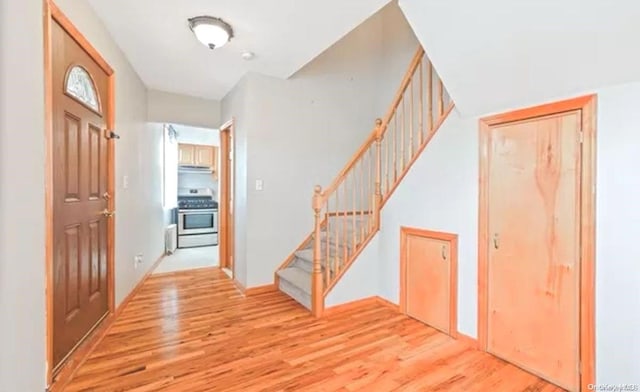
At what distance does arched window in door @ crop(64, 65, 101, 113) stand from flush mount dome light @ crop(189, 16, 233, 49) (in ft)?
2.75

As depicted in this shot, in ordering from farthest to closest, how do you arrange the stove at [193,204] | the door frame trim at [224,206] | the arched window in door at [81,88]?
the stove at [193,204] → the door frame trim at [224,206] → the arched window in door at [81,88]

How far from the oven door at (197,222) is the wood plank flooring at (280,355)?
299 cm

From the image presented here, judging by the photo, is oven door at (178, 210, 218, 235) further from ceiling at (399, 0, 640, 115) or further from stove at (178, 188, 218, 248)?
ceiling at (399, 0, 640, 115)

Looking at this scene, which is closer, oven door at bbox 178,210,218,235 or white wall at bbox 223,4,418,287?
white wall at bbox 223,4,418,287

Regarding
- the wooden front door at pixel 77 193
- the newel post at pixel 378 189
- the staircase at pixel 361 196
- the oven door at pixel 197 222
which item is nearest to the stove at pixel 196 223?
the oven door at pixel 197 222

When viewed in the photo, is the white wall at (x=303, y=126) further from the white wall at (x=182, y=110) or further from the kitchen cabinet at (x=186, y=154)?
the kitchen cabinet at (x=186, y=154)

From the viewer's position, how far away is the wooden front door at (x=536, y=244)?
182 centimetres

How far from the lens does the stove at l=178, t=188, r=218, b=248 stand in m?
5.93

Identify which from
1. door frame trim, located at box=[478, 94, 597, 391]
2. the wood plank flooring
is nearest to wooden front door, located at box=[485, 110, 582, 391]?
door frame trim, located at box=[478, 94, 597, 391]

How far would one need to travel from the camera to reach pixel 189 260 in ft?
16.5

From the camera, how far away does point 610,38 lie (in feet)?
4.88

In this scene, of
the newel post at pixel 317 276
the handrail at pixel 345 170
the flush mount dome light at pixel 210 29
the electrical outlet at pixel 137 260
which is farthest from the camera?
the electrical outlet at pixel 137 260

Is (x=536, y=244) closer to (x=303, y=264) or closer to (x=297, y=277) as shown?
(x=297, y=277)

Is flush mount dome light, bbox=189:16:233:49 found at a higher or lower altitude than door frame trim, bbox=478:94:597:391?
higher
